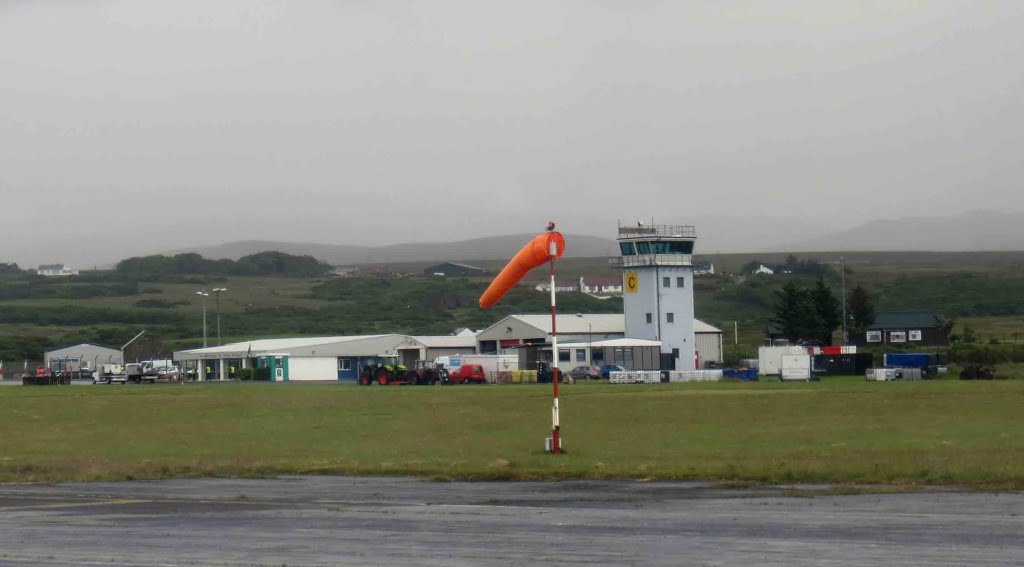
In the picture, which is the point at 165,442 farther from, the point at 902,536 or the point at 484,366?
the point at 484,366

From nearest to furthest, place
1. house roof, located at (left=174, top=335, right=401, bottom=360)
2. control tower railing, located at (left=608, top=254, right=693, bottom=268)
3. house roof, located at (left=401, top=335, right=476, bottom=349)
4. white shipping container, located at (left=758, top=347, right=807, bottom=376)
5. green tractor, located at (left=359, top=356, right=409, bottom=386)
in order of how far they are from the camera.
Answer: green tractor, located at (left=359, top=356, right=409, bottom=386) < white shipping container, located at (left=758, top=347, right=807, bottom=376) < control tower railing, located at (left=608, top=254, right=693, bottom=268) < house roof, located at (left=174, top=335, right=401, bottom=360) < house roof, located at (left=401, top=335, right=476, bottom=349)

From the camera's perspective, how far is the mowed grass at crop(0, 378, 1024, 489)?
27734 millimetres

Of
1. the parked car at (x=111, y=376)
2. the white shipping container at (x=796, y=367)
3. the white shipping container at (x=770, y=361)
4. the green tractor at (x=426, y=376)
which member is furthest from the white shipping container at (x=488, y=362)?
the parked car at (x=111, y=376)

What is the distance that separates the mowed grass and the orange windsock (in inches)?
168

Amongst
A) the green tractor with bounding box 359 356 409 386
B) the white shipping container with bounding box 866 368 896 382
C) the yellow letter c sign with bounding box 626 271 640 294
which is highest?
the yellow letter c sign with bounding box 626 271 640 294

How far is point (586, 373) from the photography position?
9112 centimetres

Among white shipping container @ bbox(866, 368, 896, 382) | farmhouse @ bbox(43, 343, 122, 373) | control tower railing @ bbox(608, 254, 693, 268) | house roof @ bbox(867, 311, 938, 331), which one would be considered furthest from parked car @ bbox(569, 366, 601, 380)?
farmhouse @ bbox(43, 343, 122, 373)

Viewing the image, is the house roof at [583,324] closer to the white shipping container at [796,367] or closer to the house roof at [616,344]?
the house roof at [616,344]

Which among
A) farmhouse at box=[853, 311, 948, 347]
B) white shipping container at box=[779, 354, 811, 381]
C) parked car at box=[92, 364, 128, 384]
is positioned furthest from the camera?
farmhouse at box=[853, 311, 948, 347]

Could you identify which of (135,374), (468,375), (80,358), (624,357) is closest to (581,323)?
(624,357)

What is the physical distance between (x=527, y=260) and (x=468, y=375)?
55513 mm

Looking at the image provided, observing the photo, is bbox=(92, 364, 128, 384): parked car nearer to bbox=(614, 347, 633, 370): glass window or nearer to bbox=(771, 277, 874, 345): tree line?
bbox=(614, 347, 633, 370): glass window

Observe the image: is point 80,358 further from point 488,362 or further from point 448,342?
point 488,362

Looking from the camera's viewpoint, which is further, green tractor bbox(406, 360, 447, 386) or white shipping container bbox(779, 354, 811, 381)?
green tractor bbox(406, 360, 447, 386)
